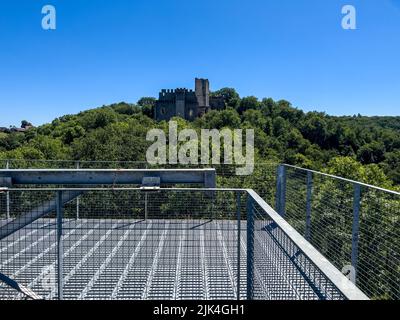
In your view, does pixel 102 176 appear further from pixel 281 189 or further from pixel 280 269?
pixel 281 189

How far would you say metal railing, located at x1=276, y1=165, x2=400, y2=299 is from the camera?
448cm

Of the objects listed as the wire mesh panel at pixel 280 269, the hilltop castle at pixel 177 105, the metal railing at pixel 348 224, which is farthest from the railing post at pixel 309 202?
the hilltop castle at pixel 177 105

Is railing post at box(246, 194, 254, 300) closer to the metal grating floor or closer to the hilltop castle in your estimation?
the metal grating floor

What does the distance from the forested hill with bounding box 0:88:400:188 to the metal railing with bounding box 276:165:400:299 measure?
2011cm

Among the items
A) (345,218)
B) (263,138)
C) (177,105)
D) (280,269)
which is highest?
(177,105)

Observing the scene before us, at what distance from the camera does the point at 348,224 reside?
642 cm

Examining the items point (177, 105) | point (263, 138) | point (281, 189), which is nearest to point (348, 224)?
point (281, 189)

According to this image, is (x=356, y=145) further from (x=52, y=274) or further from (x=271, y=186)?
(x=52, y=274)

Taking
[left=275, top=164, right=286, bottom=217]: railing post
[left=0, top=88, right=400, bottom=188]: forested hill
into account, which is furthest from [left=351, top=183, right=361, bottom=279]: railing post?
[left=0, top=88, right=400, bottom=188]: forested hill

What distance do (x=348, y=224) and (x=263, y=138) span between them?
44720mm

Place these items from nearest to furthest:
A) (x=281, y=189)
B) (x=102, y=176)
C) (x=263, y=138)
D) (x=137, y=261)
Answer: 1. (x=102, y=176)
2. (x=137, y=261)
3. (x=281, y=189)
4. (x=263, y=138)
